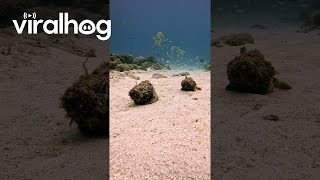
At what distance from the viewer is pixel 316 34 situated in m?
15.4

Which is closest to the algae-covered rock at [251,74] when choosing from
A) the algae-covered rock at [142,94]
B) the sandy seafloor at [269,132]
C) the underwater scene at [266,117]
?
the underwater scene at [266,117]

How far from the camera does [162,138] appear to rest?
440 cm

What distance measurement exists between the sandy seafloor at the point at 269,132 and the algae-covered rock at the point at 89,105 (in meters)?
1.56

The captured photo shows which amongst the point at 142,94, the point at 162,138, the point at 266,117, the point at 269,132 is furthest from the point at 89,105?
the point at 266,117

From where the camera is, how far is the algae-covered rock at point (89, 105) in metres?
4.57

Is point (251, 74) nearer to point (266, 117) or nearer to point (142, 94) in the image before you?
point (266, 117)

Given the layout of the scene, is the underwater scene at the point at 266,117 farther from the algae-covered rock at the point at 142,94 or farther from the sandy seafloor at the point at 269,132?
the algae-covered rock at the point at 142,94

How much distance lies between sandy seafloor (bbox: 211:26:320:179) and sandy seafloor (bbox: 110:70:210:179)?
212mm

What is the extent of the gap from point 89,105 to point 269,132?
8.20 ft

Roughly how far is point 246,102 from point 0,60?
6.35m

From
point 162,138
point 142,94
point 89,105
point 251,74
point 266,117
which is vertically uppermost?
point 251,74

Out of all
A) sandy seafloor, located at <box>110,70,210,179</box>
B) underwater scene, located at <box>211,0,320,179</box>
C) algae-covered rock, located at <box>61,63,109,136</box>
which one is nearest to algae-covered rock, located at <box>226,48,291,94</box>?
underwater scene, located at <box>211,0,320,179</box>

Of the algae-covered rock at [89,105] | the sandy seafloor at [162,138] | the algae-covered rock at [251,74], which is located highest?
the algae-covered rock at [251,74]

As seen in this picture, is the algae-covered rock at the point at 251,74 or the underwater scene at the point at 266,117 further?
the algae-covered rock at the point at 251,74
